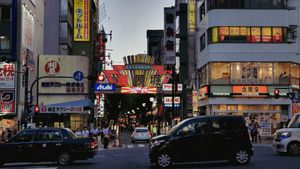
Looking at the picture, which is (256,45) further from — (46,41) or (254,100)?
(46,41)

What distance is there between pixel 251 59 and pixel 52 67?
23121 mm

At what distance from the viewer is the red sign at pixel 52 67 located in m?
63.1

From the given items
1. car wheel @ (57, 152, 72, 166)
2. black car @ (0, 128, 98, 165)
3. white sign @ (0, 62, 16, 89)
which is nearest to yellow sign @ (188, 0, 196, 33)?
white sign @ (0, 62, 16, 89)

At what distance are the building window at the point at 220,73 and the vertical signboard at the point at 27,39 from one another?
63.2 ft

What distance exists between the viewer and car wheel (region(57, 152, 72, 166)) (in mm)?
22891

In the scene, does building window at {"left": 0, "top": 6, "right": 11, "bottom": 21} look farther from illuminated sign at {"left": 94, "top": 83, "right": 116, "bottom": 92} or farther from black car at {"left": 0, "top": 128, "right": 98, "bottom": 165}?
black car at {"left": 0, "top": 128, "right": 98, "bottom": 165}

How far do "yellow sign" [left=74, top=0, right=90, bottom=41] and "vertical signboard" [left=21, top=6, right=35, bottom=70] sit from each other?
56.8 feet

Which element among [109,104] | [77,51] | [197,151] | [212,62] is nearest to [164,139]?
[197,151]

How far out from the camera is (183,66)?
263 feet

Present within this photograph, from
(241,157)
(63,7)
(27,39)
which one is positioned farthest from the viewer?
(63,7)

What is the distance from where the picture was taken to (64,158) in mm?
22922

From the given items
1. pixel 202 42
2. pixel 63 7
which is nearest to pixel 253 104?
pixel 202 42

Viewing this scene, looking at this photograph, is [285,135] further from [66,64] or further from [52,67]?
[66,64]

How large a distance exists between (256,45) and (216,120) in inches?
1512
